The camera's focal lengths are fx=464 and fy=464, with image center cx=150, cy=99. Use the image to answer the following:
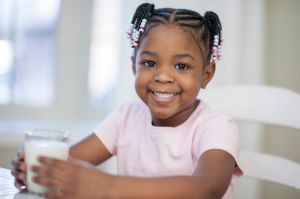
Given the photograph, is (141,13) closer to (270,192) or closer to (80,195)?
(80,195)

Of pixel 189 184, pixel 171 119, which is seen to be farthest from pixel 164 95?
pixel 189 184

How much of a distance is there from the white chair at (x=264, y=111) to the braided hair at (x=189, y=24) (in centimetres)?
20

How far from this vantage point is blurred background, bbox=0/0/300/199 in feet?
5.77

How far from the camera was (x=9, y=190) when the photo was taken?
842 mm

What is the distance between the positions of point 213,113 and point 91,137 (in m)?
0.34

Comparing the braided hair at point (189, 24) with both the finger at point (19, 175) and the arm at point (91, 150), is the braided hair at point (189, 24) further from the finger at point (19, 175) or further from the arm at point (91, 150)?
the finger at point (19, 175)

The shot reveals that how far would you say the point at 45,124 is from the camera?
75.1 inches

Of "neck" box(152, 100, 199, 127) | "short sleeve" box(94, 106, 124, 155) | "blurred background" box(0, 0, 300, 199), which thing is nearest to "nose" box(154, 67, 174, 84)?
"neck" box(152, 100, 199, 127)

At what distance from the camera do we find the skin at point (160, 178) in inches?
27.8

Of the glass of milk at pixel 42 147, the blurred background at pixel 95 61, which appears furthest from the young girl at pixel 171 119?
the blurred background at pixel 95 61

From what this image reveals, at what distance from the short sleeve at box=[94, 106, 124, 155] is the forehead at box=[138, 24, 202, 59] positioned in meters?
0.26

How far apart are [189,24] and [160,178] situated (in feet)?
1.40

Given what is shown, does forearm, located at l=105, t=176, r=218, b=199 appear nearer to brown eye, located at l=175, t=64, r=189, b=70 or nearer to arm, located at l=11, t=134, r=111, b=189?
brown eye, located at l=175, t=64, r=189, b=70

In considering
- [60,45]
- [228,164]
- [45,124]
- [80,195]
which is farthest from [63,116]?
[80,195]
